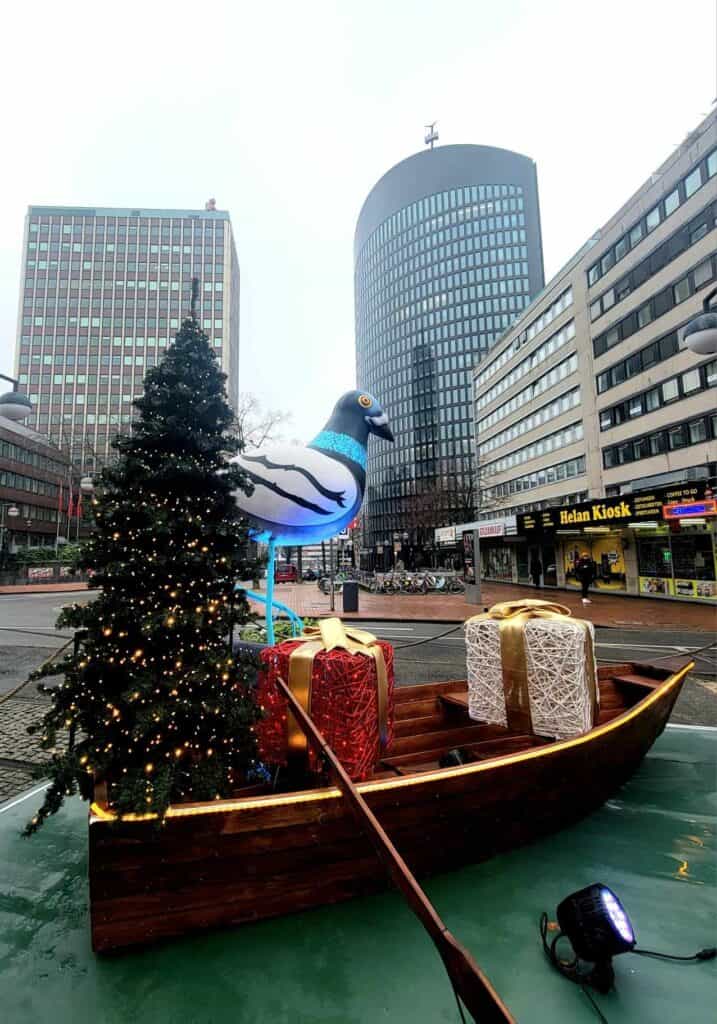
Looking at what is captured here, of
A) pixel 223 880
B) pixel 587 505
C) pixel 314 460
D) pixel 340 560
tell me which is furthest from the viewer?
pixel 340 560

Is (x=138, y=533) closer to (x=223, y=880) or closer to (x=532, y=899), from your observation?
(x=223, y=880)

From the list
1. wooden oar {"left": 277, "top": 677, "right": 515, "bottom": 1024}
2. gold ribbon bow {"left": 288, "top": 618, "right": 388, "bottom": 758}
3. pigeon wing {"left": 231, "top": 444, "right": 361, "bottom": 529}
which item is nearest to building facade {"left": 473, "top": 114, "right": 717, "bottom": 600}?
pigeon wing {"left": 231, "top": 444, "right": 361, "bottom": 529}

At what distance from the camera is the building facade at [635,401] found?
18625 millimetres

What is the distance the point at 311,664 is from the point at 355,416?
3465 millimetres

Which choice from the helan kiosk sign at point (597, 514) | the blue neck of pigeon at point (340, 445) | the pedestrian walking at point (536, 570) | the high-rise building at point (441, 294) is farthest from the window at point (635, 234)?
the high-rise building at point (441, 294)

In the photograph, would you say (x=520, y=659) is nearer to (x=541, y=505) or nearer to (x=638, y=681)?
(x=638, y=681)

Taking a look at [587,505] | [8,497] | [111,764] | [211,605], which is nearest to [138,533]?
[211,605]

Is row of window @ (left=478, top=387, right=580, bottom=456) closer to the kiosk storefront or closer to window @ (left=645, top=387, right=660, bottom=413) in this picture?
window @ (left=645, top=387, right=660, bottom=413)

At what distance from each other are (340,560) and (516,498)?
51.0 metres

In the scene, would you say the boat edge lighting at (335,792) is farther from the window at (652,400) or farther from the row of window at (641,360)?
the row of window at (641,360)

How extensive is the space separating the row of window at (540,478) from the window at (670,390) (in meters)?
6.77

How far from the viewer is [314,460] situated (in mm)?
4879

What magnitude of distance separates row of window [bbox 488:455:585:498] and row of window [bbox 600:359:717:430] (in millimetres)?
3374

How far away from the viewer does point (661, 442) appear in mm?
21844
